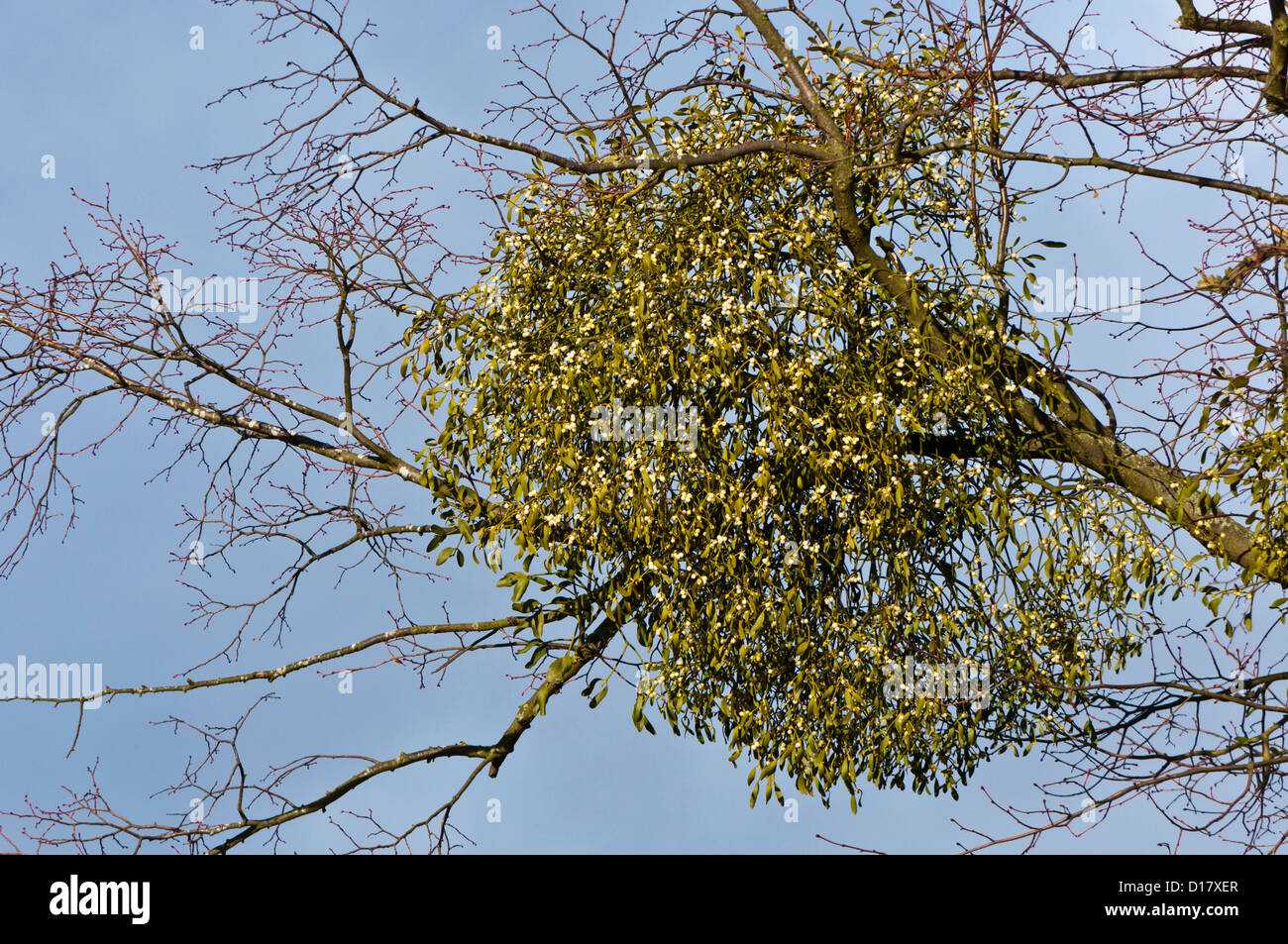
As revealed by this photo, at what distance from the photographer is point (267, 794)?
6.51 m

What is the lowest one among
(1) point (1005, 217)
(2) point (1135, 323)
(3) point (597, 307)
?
(2) point (1135, 323)

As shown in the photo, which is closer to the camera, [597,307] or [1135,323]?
[1135,323]

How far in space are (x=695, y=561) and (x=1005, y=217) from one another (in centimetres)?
264

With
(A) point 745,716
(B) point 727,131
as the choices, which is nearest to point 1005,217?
(B) point 727,131

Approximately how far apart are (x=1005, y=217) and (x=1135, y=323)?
1266 millimetres

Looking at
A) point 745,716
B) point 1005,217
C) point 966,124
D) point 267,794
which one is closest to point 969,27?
point 966,124

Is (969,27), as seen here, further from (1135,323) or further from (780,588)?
(780,588)
